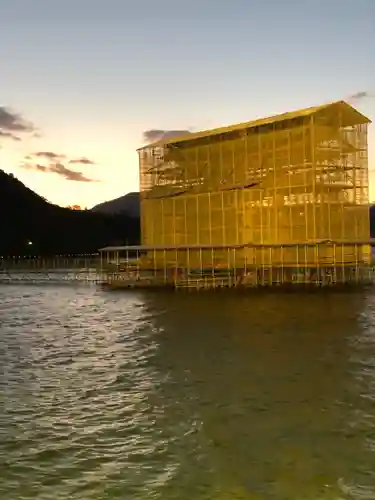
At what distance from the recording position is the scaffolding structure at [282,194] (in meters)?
50.0

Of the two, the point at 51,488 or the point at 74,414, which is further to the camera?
the point at 74,414

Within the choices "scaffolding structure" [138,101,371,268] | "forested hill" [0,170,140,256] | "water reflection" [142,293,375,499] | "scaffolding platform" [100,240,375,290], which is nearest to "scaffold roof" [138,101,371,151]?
"scaffolding structure" [138,101,371,268]

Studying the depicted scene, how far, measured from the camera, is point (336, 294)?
1594 inches

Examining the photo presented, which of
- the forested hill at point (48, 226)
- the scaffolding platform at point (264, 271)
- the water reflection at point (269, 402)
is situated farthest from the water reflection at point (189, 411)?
the forested hill at point (48, 226)

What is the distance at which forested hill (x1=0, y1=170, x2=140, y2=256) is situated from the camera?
5438 inches

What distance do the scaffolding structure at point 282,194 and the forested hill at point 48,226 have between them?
71768mm

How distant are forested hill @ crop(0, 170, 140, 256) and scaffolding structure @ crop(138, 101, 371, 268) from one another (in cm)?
7177

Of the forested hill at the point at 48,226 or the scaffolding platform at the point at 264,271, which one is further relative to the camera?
the forested hill at the point at 48,226

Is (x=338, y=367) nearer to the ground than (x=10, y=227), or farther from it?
nearer to the ground

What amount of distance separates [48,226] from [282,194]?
111 meters

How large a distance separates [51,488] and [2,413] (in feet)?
13.9

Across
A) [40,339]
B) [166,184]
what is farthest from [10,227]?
[40,339]

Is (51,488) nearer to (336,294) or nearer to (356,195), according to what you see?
(336,294)

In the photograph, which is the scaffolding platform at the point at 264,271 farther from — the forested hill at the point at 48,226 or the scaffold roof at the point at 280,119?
the forested hill at the point at 48,226
